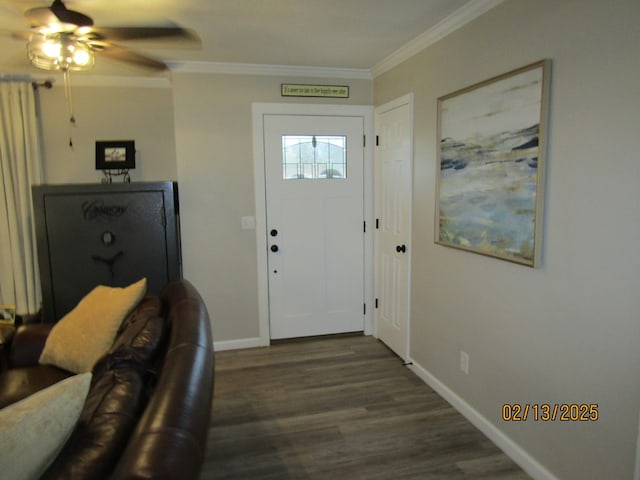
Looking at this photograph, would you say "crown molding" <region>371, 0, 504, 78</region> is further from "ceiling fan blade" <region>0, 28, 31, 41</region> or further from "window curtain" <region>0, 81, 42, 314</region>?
"window curtain" <region>0, 81, 42, 314</region>

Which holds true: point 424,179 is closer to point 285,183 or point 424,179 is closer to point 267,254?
point 285,183

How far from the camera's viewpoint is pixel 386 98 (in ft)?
11.7

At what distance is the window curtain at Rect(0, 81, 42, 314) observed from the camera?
11.8 feet

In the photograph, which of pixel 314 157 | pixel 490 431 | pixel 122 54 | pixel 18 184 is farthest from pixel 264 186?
pixel 490 431

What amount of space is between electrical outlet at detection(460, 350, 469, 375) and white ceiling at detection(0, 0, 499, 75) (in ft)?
6.75

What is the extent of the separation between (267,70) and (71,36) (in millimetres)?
1800

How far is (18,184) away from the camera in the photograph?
3.65 metres

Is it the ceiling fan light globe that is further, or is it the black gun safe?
the black gun safe

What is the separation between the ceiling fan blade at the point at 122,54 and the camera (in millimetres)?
2244

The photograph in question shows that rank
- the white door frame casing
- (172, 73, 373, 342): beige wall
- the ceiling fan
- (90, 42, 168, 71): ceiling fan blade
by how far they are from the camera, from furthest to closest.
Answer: the white door frame casing
(172, 73, 373, 342): beige wall
(90, 42, 168, 71): ceiling fan blade
the ceiling fan

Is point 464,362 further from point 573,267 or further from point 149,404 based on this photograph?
point 149,404

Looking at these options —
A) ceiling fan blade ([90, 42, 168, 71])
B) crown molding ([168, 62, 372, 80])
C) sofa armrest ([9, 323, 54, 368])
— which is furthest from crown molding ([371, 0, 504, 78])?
sofa armrest ([9, 323, 54, 368])
